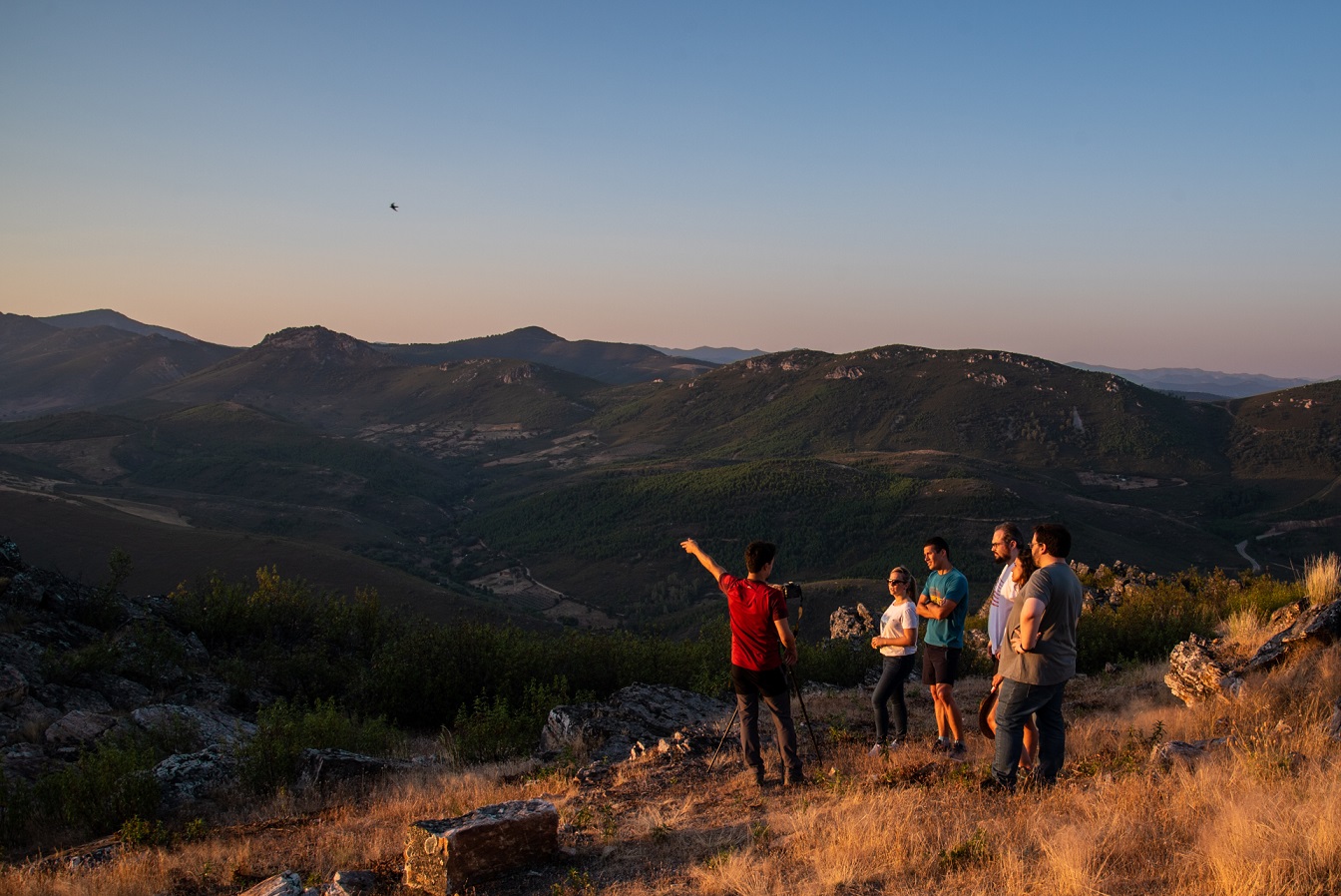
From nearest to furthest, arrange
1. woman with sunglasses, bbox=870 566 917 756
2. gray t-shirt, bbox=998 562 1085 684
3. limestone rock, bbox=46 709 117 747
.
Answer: gray t-shirt, bbox=998 562 1085 684
woman with sunglasses, bbox=870 566 917 756
limestone rock, bbox=46 709 117 747

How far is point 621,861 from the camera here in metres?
5.36

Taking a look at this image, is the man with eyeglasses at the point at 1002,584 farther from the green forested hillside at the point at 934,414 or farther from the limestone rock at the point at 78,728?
the green forested hillside at the point at 934,414

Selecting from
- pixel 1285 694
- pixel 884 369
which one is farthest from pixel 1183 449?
pixel 1285 694

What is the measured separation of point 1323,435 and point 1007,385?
39.4 metres

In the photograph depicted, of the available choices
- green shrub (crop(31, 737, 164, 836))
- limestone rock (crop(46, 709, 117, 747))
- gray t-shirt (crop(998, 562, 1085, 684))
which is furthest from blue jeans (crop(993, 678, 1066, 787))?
limestone rock (crop(46, 709, 117, 747))

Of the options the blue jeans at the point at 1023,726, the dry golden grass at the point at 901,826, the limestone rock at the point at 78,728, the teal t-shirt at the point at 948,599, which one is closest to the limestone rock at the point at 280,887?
the dry golden grass at the point at 901,826

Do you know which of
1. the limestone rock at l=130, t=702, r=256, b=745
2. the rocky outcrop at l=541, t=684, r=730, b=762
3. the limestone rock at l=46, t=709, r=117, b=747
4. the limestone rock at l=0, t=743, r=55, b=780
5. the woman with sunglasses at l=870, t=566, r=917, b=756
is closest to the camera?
the woman with sunglasses at l=870, t=566, r=917, b=756

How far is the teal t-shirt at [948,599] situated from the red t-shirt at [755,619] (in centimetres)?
176

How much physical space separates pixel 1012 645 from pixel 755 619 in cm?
187

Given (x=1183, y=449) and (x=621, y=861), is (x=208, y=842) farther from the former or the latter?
(x=1183, y=449)

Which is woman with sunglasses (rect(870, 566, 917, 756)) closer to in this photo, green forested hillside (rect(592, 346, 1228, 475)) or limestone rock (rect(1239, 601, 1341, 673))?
limestone rock (rect(1239, 601, 1341, 673))

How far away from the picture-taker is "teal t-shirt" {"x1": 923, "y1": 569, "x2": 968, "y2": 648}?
7.11 m

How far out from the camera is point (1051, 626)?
542 centimetres

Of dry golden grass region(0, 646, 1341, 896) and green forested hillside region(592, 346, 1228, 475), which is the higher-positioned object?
green forested hillside region(592, 346, 1228, 475)
